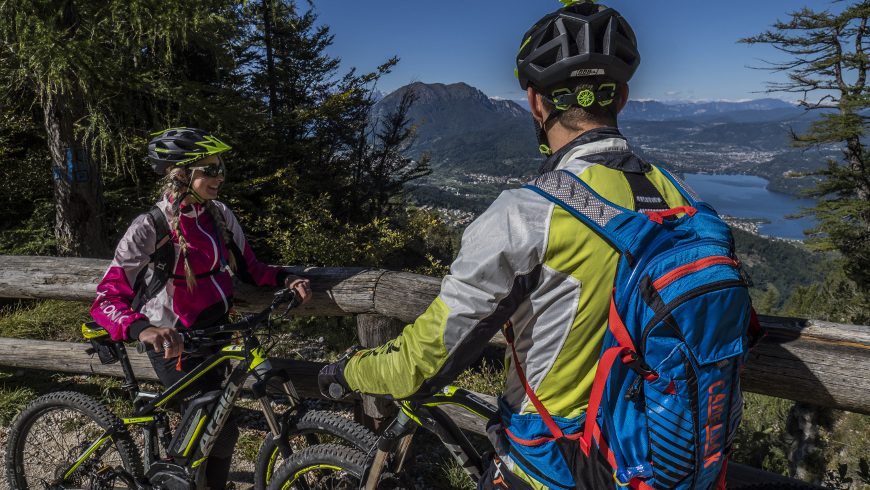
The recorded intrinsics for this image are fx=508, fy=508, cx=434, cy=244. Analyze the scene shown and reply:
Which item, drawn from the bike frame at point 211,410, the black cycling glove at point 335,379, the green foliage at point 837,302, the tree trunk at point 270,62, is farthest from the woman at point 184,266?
the green foliage at point 837,302

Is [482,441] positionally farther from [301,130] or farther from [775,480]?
[301,130]

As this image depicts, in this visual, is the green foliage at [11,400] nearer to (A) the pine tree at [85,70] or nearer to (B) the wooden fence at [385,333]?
(B) the wooden fence at [385,333]

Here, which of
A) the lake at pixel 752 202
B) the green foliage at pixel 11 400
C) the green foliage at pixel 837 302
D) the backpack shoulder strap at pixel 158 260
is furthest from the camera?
the lake at pixel 752 202

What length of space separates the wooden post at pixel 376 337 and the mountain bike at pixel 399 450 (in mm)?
804

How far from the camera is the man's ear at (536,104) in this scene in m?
1.61

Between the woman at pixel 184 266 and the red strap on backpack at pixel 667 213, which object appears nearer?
the red strap on backpack at pixel 667 213

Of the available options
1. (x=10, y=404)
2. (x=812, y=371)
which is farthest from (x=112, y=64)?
(x=812, y=371)

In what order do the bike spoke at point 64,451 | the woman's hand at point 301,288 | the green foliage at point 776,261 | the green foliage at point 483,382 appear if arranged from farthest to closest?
1. the green foliage at point 776,261
2. the green foliage at point 483,382
3. the bike spoke at point 64,451
4. the woman's hand at point 301,288

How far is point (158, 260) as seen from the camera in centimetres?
276

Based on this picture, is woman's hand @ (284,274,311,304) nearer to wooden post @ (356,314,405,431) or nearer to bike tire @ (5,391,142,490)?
wooden post @ (356,314,405,431)

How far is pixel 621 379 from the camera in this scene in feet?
4.18

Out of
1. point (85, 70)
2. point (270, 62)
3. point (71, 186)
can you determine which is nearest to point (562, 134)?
point (85, 70)

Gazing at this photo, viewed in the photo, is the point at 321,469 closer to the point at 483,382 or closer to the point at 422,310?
the point at 422,310

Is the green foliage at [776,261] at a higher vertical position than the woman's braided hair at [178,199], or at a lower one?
lower
